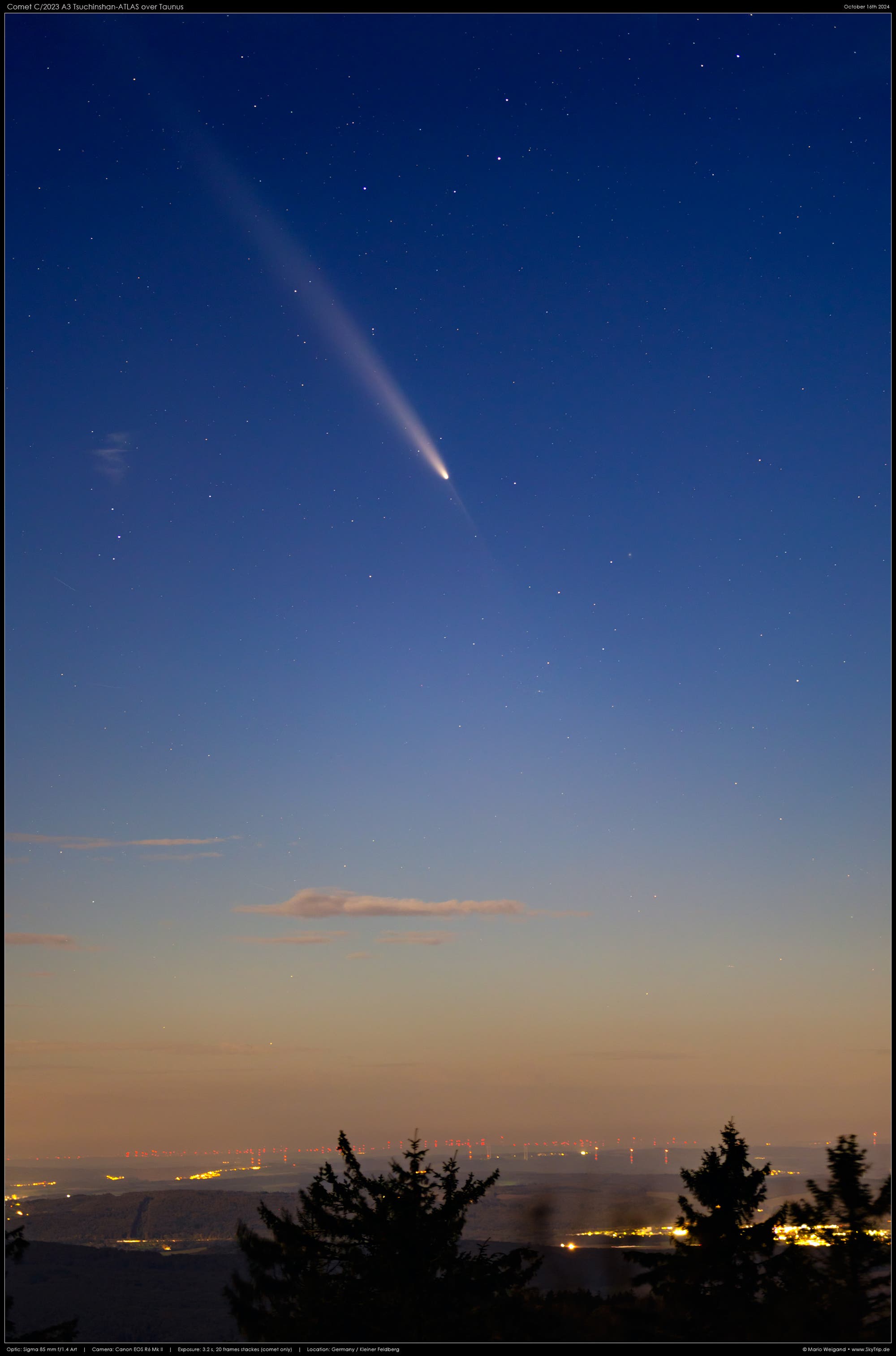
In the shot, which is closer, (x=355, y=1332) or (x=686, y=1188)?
(x=355, y=1332)

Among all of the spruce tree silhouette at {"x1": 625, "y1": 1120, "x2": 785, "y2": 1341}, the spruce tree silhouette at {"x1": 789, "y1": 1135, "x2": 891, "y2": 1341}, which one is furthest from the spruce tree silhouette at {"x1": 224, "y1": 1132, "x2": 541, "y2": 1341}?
the spruce tree silhouette at {"x1": 789, "y1": 1135, "x2": 891, "y2": 1341}

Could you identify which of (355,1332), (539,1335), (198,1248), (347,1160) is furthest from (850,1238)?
(198,1248)

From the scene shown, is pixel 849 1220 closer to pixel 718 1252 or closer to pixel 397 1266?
pixel 718 1252

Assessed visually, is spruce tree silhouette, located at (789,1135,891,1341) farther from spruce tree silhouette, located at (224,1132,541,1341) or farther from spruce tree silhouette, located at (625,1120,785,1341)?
spruce tree silhouette, located at (224,1132,541,1341)

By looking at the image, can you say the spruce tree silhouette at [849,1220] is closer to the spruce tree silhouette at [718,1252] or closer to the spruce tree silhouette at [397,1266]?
the spruce tree silhouette at [718,1252]

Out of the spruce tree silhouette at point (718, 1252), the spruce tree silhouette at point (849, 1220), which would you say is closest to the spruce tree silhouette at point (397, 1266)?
the spruce tree silhouette at point (718, 1252)

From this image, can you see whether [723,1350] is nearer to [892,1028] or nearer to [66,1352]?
[892,1028]

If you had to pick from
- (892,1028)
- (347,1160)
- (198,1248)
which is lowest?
(198,1248)
